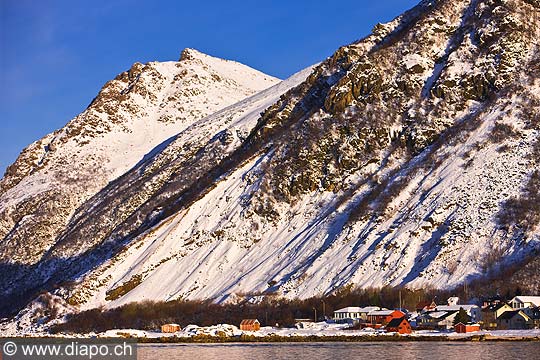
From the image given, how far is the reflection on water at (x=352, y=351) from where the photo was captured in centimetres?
7088

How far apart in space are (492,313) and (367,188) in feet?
169

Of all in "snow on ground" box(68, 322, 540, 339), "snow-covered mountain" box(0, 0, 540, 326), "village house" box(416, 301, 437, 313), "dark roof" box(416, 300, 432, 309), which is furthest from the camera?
"snow-covered mountain" box(0, 0, 540, 326)

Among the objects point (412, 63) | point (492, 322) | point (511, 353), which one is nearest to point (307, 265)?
point (492, 322)

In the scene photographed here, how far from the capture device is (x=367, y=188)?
503ft

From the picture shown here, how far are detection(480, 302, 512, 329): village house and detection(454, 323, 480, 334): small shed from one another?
12.8ft

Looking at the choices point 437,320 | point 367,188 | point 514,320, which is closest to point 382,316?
point 437,320

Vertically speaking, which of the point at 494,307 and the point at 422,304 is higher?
the point at 422,304

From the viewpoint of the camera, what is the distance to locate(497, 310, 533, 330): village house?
102m

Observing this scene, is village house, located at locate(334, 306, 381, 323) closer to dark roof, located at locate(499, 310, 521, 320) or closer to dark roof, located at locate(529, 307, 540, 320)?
dark roof, located at locate(499, 310, 521, 320)

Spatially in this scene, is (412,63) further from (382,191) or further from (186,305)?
(186,305)

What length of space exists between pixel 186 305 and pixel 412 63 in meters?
69.1

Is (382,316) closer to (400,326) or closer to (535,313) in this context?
(400,326)

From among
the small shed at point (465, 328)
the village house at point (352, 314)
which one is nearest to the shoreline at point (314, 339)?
the small shed at point (465, 328)

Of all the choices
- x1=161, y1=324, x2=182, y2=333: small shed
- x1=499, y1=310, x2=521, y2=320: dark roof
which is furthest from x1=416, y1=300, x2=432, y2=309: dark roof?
x1=161, y1=324, x2=182, y2=333: small shed
